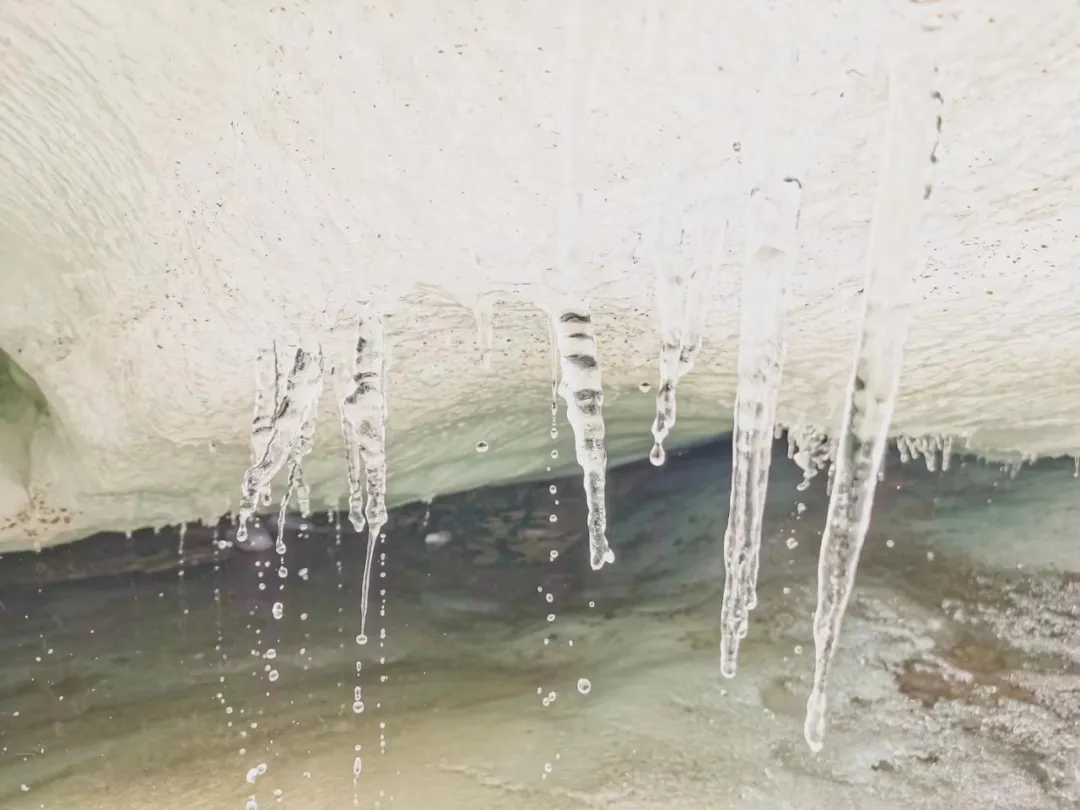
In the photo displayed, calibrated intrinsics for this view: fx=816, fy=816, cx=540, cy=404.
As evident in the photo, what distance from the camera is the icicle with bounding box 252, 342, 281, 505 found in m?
1.96

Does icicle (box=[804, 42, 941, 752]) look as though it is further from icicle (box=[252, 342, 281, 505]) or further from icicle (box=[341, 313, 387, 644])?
icicle (box=[252, 342, 281, 505])

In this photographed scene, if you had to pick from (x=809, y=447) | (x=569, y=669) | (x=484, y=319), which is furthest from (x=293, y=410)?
(x=809, y=447)

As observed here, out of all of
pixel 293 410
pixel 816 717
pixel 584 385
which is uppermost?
pixel 584 385

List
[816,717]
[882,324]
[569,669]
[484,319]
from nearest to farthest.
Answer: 1. [882,324]
2. [816,717]
3. [484,319]
4. [569,669]

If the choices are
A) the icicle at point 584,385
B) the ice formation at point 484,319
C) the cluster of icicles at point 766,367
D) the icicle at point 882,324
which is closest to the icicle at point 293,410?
the cluster of icicles at point 766,367

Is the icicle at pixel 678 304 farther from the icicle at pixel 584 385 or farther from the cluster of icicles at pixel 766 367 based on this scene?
the icicle at pixel 584 385

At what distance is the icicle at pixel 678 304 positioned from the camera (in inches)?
59.2

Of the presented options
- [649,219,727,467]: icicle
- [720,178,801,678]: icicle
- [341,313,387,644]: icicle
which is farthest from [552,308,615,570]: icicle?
[341,313,387,644]: icicle

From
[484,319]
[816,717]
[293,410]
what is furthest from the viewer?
[293,410]

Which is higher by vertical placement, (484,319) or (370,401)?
(484,319)

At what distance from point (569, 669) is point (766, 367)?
1.32 metres

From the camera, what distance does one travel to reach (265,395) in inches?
80.8

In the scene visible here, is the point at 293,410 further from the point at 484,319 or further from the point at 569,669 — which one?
the point at 569,669

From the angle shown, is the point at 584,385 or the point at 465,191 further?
the point at 584,385
